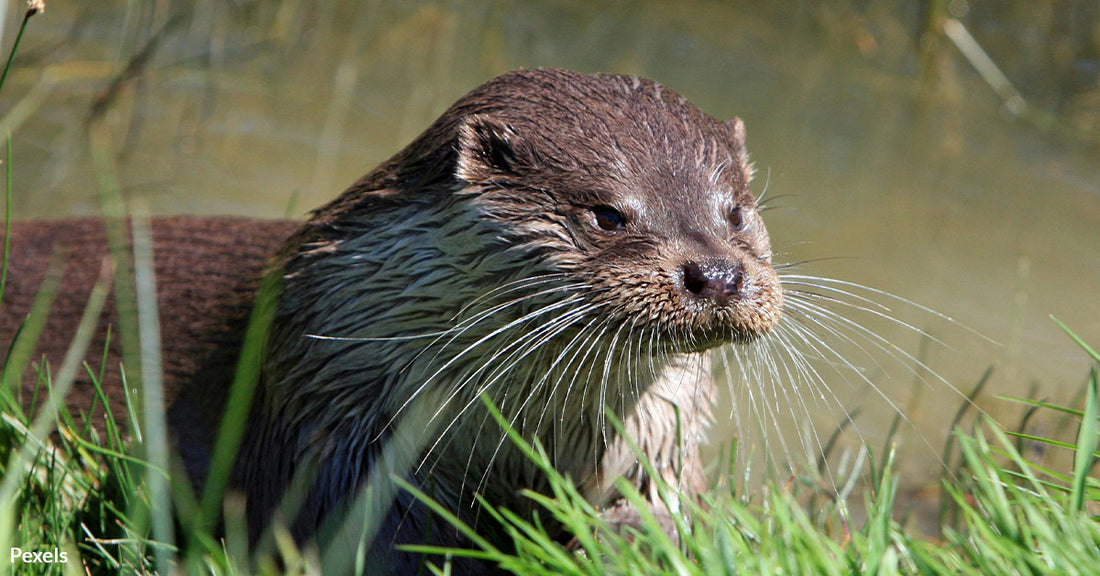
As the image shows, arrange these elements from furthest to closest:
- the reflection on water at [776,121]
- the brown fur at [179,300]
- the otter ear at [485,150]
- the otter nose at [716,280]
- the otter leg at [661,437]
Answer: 1. the reflection on water at [776,121]
2. the brown fur at [179,300]
3. the otter leg at [661,437]
4. the otter ear at [485,150]
5. the otter nose at [716,280]

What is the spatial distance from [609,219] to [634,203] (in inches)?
2.2

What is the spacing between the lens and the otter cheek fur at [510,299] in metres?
2.19

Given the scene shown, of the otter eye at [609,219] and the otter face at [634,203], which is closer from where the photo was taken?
the otter face at [634,203]

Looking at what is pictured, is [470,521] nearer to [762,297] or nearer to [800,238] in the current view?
[762,297]

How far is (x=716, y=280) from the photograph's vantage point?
2076mm

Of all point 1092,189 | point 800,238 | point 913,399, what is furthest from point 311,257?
point 1092,189

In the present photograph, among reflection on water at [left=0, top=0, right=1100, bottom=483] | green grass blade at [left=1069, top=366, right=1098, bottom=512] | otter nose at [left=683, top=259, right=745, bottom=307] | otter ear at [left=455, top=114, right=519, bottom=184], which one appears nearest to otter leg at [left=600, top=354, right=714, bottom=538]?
otter nose at [left=683, top=259, right=745, bottom=307]

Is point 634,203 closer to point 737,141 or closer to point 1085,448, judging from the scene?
point 737,141

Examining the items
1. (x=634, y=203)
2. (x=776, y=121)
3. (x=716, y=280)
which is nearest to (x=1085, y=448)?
(x=716, y=280)

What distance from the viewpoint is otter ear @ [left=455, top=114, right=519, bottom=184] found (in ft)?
7.70

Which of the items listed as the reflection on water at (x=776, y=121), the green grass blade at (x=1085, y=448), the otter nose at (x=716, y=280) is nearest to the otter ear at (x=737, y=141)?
the otter nose at (x=716, y=280)

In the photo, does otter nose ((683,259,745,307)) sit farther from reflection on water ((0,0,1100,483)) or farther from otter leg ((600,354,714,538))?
reflection on water ((0,0,1100,483))

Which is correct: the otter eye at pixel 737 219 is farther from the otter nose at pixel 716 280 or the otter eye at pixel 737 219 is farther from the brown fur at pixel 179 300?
the brown fur at pixel 179 300

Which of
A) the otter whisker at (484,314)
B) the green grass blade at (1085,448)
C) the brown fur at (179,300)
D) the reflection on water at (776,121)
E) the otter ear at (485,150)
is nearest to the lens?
the green grass blade at (1085,448)
